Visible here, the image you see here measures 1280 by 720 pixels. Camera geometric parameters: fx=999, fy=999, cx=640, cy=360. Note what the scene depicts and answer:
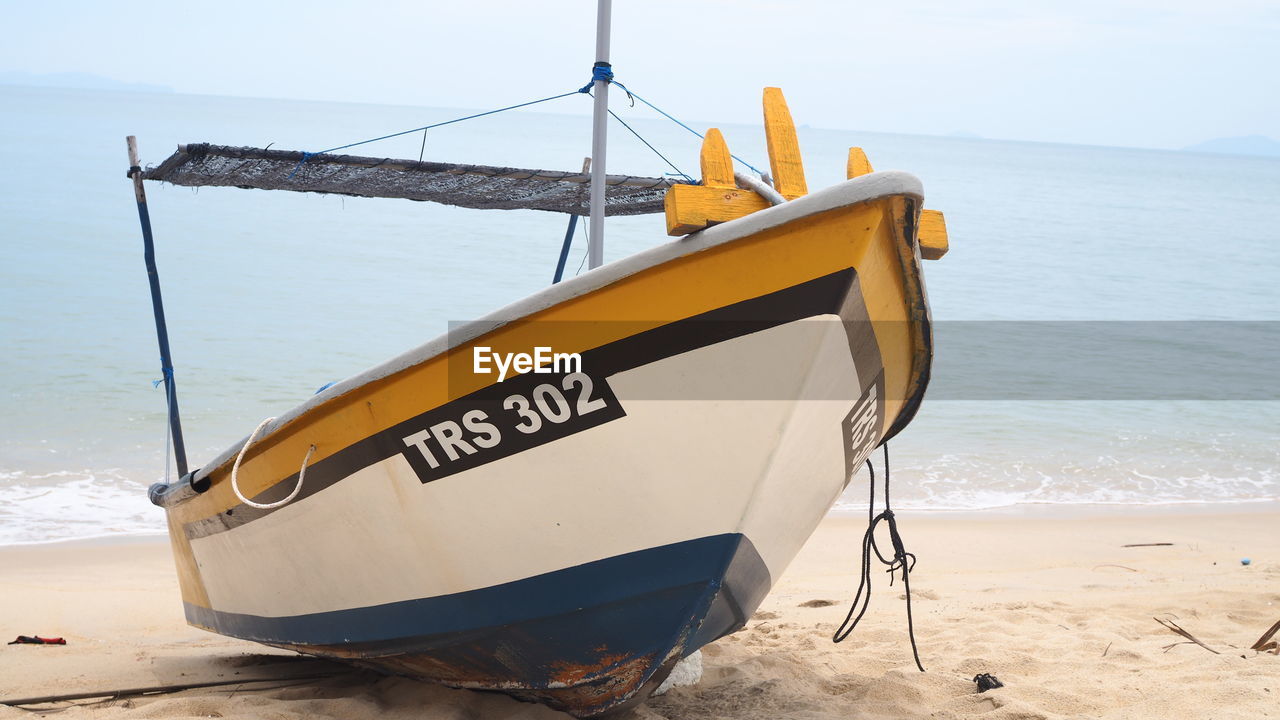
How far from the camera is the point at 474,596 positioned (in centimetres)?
276

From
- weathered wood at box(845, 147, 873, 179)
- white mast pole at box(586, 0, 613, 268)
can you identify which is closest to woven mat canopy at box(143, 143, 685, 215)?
white mast pole at box(586, 0, 613, 268)

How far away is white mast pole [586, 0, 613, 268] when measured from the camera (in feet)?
11.5

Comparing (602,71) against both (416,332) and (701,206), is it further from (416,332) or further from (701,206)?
(416,332)

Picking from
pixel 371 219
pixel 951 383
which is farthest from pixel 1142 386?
pixel 371 219

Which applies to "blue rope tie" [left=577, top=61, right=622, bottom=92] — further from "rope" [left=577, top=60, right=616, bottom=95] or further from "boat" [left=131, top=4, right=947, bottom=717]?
"boat" [left=131, top=4, right=947, bottom=717]

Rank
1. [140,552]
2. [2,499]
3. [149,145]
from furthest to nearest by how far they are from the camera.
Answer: [149,145], [2,499], [140,552]

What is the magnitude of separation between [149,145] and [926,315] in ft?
180

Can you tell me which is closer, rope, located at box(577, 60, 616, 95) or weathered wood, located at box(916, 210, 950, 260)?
weathered wood, located at box(916, 210, 950, 260)

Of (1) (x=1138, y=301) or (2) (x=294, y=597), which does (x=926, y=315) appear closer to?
(2) (x=294, y=597)

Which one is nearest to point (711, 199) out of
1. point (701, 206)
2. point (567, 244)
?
point (701, 206)

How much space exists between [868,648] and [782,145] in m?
2.40

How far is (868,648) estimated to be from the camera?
13.4ft

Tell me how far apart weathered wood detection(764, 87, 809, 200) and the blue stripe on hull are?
0.90m

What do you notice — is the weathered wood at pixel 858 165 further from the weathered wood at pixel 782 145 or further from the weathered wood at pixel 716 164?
the weathered wood at pixel 716 164
